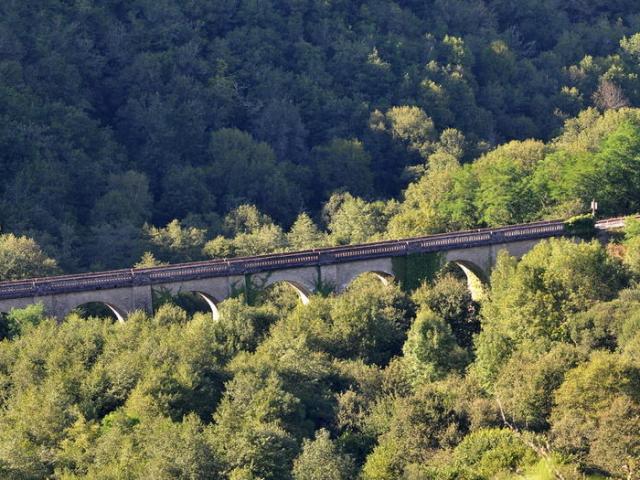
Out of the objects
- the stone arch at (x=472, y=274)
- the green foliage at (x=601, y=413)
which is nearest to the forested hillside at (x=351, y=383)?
the green foliage at (x=601, y=413)

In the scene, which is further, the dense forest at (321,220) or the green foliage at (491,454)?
the dense forest at (321,220)

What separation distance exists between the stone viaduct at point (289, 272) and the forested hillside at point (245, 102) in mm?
19520

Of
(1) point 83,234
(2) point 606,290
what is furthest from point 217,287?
(1) point 83,234

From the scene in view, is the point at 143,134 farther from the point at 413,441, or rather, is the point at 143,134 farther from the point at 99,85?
the point at 413,441

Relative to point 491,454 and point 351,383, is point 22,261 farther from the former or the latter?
point 491,454

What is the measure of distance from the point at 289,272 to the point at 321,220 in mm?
33646

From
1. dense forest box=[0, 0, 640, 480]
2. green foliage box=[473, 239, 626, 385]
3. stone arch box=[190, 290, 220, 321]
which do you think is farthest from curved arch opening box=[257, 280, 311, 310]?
green foliage box=[473, 239, 626, 385]

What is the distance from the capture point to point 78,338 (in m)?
70.9

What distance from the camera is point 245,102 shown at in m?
126

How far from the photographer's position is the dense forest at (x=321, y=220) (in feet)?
201

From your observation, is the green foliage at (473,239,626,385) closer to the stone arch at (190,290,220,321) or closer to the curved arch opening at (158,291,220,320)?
the stone arch at (190,290,220,321)

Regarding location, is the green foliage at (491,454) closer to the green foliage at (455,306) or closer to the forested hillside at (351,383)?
the forested hillside at (351,383)

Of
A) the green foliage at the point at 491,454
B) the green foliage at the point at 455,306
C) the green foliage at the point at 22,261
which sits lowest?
the green foliage at the point at 491,454

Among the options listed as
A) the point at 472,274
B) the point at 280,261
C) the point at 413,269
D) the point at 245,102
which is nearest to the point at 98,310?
the point at 280,261
